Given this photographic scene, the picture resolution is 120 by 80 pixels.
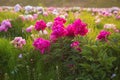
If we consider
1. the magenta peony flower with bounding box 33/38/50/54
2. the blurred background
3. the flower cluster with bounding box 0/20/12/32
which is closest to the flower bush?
the magenta peony flower with bounding box 33/38/50/54

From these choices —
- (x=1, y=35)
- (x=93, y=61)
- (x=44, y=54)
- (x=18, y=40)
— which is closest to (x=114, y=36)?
(x=93, y=61)

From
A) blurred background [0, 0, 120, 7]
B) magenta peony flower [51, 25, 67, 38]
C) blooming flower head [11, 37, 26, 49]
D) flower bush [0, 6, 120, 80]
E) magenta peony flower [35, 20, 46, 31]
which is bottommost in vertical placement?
flower bush [0, 6, 120, 80]

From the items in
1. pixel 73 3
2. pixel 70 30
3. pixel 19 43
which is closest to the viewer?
pixel 70 30

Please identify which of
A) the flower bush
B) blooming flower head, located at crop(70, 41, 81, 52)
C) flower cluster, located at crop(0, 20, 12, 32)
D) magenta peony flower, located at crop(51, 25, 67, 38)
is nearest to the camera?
the flower bush

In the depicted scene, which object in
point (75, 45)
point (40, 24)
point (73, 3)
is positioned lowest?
point (75, 45)

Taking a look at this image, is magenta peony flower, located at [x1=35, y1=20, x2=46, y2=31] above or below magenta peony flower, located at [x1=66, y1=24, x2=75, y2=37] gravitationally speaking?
above

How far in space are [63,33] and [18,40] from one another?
0.93 metres

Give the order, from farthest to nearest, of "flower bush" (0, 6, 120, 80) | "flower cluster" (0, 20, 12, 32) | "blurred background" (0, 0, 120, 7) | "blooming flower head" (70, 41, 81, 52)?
"blurred background" (0, 0, 120, 7) → "flower cluster" (0, 20, 12, 32) → "blooming flower head" (70, 41, 81, 52) → "flower bush" (0, 6, 120, 80)

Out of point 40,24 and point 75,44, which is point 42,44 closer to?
point 75,44

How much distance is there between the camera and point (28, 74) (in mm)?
4488

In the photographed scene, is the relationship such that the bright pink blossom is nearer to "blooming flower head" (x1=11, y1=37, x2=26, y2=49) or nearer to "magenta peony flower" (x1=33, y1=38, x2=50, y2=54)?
"magenta peony flower" (x1=33, y1=38, x2=50, y2=54)

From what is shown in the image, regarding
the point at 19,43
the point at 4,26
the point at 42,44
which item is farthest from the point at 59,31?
the point at 4,26

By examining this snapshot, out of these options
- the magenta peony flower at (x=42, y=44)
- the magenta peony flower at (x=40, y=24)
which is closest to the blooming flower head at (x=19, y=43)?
the magenta peony flower at (x=40, y=24)

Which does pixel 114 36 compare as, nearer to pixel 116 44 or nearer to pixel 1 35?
pixel 116 44
